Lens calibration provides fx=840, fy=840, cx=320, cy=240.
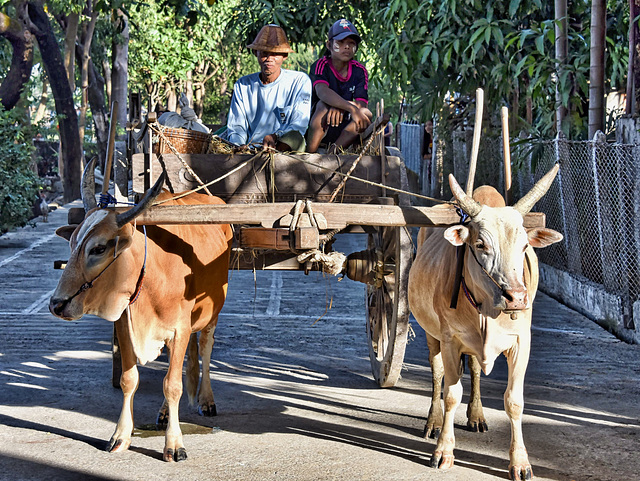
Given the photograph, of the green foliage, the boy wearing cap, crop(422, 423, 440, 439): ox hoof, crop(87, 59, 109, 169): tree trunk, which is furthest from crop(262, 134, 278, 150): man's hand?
crop(87, 59, 109, 169): tree trunk

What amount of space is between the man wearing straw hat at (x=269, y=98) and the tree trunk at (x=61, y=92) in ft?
44.9

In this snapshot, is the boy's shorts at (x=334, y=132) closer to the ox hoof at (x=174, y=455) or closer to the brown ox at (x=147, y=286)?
the brown ox at (x=147, y=286)

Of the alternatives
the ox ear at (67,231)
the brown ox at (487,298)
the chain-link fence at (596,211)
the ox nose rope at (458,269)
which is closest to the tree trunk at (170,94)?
the chain-link fence at (596,211)

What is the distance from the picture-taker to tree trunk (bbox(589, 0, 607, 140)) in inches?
367

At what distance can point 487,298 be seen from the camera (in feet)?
14.7

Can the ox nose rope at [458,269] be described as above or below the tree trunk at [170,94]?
below

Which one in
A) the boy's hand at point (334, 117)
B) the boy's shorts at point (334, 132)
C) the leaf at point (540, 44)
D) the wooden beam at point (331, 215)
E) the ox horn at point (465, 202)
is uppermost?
the leaf at point (540, 44)

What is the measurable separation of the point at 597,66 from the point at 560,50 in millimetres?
1194

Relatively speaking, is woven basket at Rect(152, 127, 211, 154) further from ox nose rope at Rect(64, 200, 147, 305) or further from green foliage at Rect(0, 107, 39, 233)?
green foliage at Rect(0, 107, 39, 233)

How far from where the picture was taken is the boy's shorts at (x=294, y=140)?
263 inches

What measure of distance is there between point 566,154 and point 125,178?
556 cm

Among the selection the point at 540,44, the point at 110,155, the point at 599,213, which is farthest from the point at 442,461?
the point at 540,44

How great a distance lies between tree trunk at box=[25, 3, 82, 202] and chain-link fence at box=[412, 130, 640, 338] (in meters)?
12.8

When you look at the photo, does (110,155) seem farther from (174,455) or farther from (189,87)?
(189,87)
